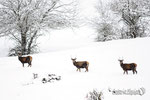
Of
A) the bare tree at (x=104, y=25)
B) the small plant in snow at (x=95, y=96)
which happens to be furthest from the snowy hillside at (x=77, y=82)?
the bare tree at (x=104, y=25)

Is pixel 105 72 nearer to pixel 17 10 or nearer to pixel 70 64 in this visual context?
pixel 70 64

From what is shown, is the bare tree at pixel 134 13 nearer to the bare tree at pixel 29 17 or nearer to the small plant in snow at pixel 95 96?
the bare tree at pixel 29 17

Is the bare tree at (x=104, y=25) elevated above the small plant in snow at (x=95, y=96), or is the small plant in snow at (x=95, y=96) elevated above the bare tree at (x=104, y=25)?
the bare tree at (x=104, y=25)

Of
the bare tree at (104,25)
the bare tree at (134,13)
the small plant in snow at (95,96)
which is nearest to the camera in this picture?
the small plant in snow at (95,96)

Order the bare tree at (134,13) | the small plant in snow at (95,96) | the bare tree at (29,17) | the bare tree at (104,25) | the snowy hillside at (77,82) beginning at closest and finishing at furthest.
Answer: the small plant in snow at (95,96), the snowy hillside at (77,82), the bare tree at (29,17), the bare tree at (134,13), the bare tree at (104,25)

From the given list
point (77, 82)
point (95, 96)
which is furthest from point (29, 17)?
point (95, 96)

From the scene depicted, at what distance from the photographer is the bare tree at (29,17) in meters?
17.9

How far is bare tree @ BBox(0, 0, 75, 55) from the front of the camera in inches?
705

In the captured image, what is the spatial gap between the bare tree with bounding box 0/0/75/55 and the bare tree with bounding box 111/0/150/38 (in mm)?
8561

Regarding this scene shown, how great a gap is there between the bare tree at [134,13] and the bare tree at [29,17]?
8561mm

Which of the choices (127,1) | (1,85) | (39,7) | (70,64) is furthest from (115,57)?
(127,1)

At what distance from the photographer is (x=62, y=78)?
8500mm

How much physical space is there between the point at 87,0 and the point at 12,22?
590 inches

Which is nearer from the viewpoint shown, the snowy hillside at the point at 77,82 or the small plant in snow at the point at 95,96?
the small plant in snow at the point at 95,96
